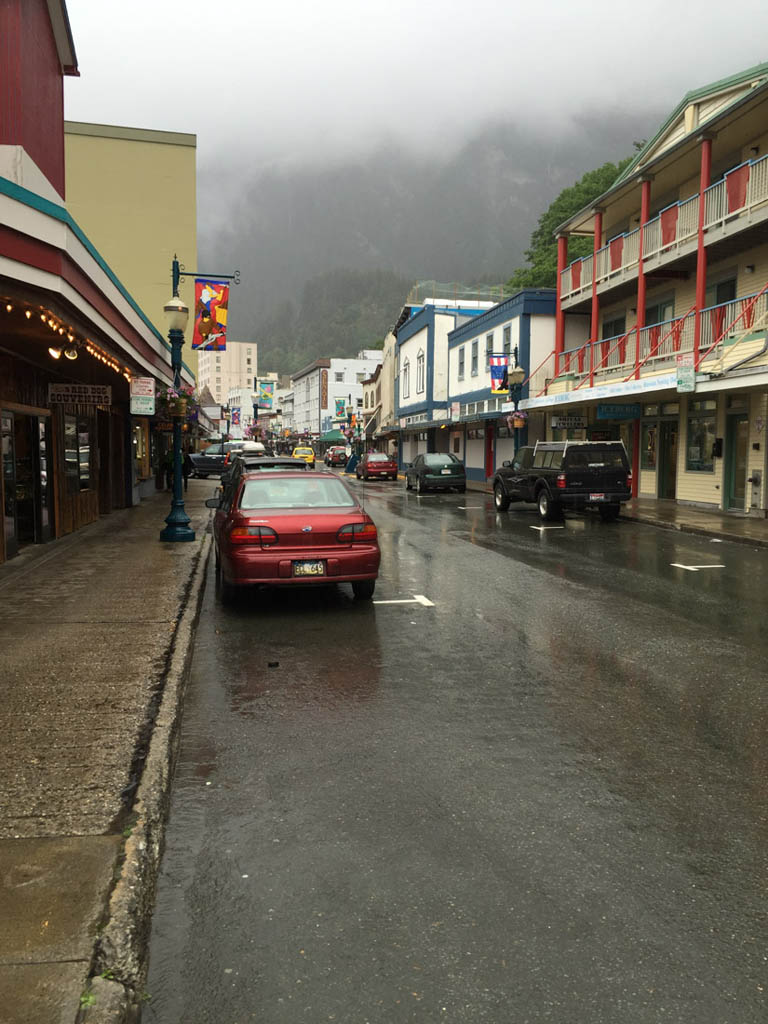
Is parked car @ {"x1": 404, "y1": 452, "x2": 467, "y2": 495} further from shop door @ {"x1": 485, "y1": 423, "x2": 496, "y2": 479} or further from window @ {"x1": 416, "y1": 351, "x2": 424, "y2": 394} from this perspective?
window @ {"x1": 416, "y1": 351, "x2": 424, "y2": 394}

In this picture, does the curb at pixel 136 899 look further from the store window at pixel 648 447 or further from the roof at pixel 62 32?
the store window at pixel 648 447

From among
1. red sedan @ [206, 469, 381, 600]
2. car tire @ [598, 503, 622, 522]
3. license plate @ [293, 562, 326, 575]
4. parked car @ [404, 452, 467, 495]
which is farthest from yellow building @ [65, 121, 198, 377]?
license plate @ [293, 562, 326, 575]

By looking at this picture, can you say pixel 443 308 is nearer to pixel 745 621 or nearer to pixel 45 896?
pixel 745 621

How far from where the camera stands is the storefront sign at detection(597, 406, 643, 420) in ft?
81.2

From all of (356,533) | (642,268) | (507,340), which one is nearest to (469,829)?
(356,533)

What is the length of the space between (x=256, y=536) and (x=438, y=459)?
72.0ft

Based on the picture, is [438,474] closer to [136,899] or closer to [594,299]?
[594,299]

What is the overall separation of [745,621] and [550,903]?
5.99 meters

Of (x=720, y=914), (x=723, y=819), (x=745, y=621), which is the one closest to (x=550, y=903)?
(x=720, y=914)

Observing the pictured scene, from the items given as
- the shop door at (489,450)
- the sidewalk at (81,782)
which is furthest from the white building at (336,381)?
the sidewalk at (81,782)

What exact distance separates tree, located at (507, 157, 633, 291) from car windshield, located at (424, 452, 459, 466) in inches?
901

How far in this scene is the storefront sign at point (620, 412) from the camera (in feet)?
81.2

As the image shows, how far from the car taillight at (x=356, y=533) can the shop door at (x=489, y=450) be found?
96.6 ft

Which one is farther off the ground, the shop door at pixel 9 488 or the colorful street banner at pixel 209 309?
the colorful street banner at pixel 209 309
